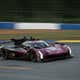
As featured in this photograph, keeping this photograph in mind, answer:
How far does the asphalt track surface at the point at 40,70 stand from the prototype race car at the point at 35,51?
9.1 inches

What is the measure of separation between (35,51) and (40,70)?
1.43m

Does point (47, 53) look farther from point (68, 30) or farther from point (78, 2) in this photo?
point (78, 2)

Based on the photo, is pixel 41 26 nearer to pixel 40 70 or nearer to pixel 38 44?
pixel 38 44

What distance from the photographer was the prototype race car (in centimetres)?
1077

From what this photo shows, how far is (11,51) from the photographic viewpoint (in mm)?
11477

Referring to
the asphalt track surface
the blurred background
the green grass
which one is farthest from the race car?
the blurred background

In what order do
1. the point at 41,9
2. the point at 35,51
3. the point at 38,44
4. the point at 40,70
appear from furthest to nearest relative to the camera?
the point at 41,9, the point at 38,44, the point at 35,51, the point at 40,70

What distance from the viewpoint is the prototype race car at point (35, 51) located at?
35.3ft

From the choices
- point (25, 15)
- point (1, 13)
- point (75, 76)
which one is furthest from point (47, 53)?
point (1, 13)

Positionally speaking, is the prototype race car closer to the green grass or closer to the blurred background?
the green grass

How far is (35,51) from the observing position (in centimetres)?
1079

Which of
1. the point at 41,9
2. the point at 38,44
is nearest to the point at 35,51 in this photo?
the point at 38,44

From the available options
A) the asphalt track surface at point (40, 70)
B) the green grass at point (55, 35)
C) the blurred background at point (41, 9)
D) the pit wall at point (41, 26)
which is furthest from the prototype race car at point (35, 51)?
the blurred background at point (41, 9)

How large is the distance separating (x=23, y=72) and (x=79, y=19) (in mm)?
19202
